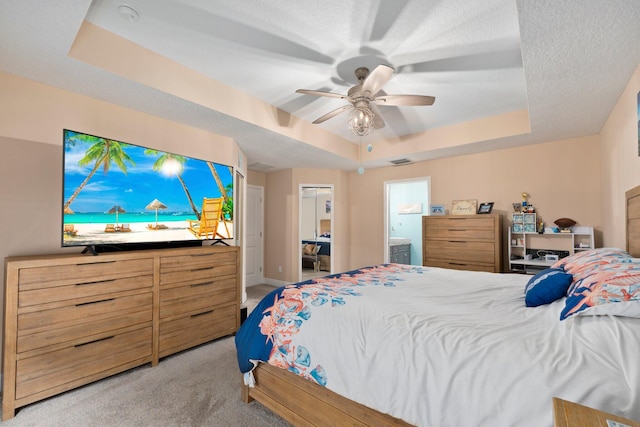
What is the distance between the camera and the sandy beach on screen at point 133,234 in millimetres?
2266

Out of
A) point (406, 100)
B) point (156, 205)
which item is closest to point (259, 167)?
point (156, 205)

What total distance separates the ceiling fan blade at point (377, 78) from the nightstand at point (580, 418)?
2005 millimetres

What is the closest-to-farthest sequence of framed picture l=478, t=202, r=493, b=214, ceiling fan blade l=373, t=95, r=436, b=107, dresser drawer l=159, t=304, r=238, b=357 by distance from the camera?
Result: ceiling fan blade l=373, t=95, r=436, b=107 < dresser drawer l=159, t=304, r=238, b=357 < framed picture l=478, t=202, r=493, b=214

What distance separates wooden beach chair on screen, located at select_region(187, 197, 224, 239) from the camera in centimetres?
308

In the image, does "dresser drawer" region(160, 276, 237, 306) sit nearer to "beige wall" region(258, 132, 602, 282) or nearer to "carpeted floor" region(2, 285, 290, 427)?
"carpeted floor" region(2, 285, 290, 427)

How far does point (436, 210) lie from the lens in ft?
15.0

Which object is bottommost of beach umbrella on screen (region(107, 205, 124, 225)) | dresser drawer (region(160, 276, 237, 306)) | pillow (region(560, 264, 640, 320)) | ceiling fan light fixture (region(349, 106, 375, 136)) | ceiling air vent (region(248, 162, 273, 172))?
dresser drawer (region(160, 276, 237, 306))

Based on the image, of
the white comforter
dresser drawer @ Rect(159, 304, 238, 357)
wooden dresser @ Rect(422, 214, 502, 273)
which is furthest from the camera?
wooden dresser @ Rect(422, 214, 502, 273)

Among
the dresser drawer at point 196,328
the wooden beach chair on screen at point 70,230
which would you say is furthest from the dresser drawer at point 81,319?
the wooden beach chair on screen at point 70,230

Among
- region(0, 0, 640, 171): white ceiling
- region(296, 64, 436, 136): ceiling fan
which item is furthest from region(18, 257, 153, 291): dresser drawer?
region(296, 64, 436, 136): ceiling fan

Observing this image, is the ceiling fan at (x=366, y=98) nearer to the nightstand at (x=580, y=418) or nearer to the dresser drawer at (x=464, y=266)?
the nightstand at (x=580, y=418)

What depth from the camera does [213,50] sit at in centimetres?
225

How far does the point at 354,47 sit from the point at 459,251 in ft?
9.93

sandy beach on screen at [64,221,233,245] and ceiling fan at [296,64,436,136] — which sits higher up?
ceiling fan at [296,64,436,136]
